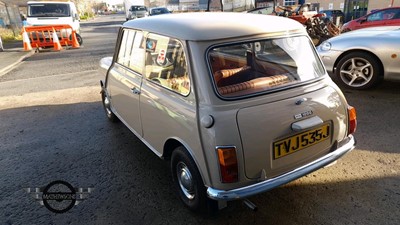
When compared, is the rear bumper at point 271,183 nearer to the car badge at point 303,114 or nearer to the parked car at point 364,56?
the car badge at point 303,114

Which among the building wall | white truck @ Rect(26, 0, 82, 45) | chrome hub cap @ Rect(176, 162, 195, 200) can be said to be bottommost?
chrome hub cap @ Rect(176, 162, 195, 200)

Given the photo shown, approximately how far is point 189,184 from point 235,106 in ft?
2.91

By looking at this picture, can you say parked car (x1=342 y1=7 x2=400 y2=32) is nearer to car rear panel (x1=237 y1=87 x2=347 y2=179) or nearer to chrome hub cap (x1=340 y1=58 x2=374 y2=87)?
chrome hub cap (x1=340 y1=58 x2=374 y2=87)

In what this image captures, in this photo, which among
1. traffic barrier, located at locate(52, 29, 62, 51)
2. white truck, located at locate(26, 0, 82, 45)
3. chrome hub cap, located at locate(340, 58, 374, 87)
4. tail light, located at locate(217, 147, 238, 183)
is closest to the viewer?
tail light, located at locate(217, 147, 238, 183)

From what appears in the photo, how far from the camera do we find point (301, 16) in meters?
13.0

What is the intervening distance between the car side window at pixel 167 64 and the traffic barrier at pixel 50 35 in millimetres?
12070

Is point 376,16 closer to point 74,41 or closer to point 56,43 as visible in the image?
point 74,41

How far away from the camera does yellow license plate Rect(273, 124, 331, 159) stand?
2.26 m

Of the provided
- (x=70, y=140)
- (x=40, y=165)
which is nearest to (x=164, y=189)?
(x=40, y=165)

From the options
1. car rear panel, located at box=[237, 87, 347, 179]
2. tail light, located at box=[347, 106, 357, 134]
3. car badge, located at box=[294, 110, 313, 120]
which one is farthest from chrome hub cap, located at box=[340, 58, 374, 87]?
car badge, located at box=[294, 110, 313, 120]

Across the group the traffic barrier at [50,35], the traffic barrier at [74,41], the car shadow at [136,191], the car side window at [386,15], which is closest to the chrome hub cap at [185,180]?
the car shadow at [136,191]

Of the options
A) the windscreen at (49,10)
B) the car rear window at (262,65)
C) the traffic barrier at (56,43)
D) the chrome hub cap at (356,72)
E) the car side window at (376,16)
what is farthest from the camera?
the windscreen at (49,10)

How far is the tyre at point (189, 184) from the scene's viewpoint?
2375mm

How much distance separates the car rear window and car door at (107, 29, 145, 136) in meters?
0.98
